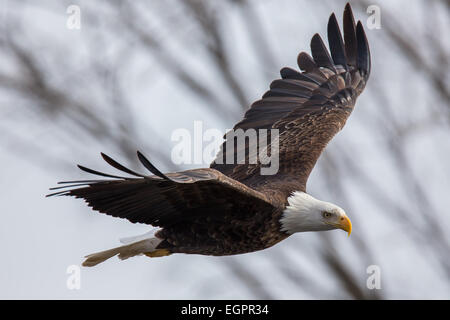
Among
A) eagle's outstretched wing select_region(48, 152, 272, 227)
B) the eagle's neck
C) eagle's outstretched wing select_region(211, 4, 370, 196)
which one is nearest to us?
eagle's outstretched wing select_region(48, 152, 272, 227)

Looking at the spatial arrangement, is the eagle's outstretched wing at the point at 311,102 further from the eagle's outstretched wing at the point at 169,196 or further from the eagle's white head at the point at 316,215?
the eagle's outstretched wing at the point at 169,196

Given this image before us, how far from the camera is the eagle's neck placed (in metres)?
6.21

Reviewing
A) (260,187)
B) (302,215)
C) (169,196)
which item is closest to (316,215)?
(302,215)

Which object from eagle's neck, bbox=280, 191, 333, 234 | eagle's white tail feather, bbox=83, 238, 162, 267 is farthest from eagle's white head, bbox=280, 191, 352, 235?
eagle's white tail feather, bbox=83, 238, 162, 267

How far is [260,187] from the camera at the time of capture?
6.50m

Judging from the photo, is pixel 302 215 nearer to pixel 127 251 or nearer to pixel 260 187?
pixel 260 187

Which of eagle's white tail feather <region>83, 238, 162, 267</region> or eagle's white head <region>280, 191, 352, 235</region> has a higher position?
eagle's white head <region>280, 191, 352, 235</region>

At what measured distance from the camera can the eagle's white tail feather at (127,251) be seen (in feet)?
20.5

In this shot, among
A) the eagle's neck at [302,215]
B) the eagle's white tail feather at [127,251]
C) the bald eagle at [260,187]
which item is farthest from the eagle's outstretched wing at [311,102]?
the eagle's white tail feather at [127,251]

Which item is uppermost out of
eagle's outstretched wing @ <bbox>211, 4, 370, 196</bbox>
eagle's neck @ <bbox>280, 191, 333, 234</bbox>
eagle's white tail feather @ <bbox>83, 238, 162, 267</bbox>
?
eagle's outstretched wing @ <bbox>211, 4, 370, 196</bbox>

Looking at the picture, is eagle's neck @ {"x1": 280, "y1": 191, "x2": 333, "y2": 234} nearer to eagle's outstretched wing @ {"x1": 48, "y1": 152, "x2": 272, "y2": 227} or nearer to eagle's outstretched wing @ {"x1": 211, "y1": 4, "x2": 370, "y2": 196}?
eagle's outstretched wing @ {"x1": 48, "y1": 152, "x2": 272, "y2": 227}

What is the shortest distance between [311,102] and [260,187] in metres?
1.47

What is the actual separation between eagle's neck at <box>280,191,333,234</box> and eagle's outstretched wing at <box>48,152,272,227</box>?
0.17m
